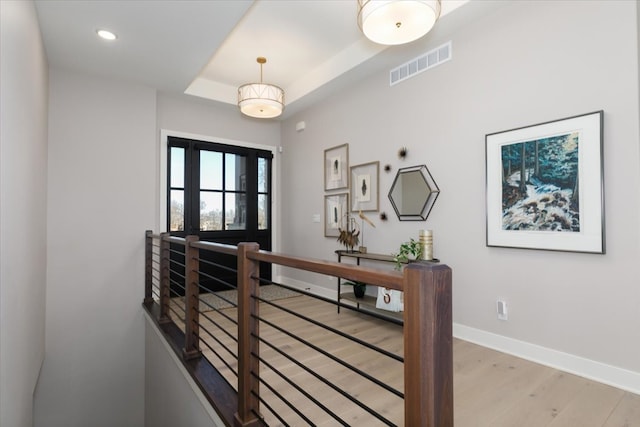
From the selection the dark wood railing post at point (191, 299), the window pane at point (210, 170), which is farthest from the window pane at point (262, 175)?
the dark wood railing post at point (191, 299)

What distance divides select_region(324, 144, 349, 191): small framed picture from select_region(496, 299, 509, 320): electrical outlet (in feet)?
→ 7.08

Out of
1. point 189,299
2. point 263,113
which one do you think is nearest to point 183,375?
point 189,299

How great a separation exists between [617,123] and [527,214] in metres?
0.77

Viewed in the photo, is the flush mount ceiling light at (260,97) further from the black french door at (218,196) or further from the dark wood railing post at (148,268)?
the dark wood railing post at (148,268)

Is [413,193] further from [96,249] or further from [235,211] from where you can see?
[96,249]

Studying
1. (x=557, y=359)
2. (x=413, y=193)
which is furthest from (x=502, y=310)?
(x=413, y=193)

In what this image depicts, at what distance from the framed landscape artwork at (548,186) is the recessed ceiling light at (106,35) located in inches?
133

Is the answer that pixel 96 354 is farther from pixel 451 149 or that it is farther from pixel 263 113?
pixel 451 149

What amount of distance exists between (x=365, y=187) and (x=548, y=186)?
188cm

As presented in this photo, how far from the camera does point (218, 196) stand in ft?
15.6

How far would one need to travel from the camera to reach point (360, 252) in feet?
12.2

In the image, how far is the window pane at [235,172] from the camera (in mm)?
4887

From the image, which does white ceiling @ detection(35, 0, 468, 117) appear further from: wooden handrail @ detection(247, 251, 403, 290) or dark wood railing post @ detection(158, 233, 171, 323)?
wooden handrail @ detection(247, 251, 403, 290)

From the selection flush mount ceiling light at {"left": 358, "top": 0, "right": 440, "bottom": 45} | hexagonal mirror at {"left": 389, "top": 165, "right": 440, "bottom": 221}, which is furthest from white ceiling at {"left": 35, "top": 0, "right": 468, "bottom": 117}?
hexagonal mirror at {"left": 389, "top": 165, "right": 440, "bottom": 221}
